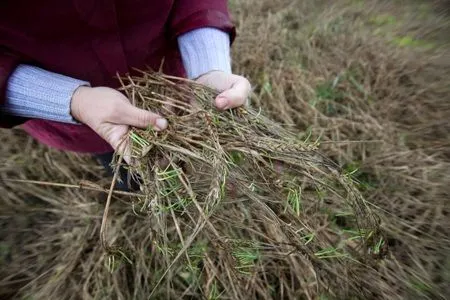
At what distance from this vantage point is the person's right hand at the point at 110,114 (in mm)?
730

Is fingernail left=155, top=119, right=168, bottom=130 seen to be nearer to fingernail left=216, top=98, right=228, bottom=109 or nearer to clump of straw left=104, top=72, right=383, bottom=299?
clump of straw left=104, top=72, right=383, bottom=299

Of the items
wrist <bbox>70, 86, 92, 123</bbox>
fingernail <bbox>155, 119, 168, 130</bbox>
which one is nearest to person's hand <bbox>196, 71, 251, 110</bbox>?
fingernail <bbox>155, 119, 168, 130</bbox>

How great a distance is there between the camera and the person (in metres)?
0.73

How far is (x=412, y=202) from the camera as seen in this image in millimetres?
1406

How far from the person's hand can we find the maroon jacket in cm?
13

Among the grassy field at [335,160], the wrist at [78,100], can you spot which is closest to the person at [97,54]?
the wrist at [78,100]

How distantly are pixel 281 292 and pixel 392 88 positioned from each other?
1210 millimetres

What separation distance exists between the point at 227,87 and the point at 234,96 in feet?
0.32

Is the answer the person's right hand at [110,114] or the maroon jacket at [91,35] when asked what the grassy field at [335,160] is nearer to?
the person's right hand at [110,114]

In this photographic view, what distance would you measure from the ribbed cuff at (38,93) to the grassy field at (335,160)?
0.26m

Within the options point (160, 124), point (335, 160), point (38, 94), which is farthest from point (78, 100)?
point (335, 160)

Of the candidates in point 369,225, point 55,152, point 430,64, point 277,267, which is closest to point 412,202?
point 277,267

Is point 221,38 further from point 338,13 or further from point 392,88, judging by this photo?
point 338,13

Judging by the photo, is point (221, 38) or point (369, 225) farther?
point (221, 38)
